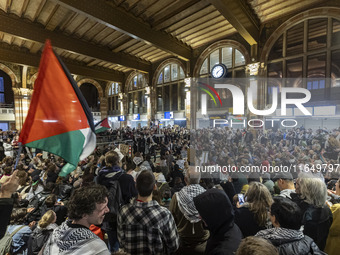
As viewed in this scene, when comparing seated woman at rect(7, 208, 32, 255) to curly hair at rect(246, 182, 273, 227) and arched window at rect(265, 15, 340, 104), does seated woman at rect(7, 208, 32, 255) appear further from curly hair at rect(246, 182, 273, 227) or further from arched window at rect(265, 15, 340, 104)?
arched window at rect(265, 15, 340, 104)

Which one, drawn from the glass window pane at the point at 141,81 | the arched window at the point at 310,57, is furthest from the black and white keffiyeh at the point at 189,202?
the glass window pane at the point at 141,81

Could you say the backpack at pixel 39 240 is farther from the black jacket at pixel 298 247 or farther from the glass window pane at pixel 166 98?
the glass window pane at pixel 166 98

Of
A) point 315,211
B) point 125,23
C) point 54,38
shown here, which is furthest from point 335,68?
point 54,38

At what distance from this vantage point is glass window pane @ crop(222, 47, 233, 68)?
1451cm

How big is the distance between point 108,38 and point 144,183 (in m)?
14.0

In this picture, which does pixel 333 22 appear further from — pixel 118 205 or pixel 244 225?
pixel 118 205

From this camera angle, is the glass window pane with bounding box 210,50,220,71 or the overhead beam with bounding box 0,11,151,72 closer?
the overhead beam with bounding box 0,11,151,72

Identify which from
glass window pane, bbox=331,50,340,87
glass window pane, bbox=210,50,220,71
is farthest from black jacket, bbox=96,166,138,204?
glass window pane, bbox=210,50,220,71

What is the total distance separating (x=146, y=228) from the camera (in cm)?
163

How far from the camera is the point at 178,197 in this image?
2.28m

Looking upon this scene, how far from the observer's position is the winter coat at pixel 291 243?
127 centimetres

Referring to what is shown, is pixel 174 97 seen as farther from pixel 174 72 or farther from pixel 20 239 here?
pixel 20 239

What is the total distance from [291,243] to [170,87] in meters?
18.5

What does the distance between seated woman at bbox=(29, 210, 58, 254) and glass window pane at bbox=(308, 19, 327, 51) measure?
14452mm
